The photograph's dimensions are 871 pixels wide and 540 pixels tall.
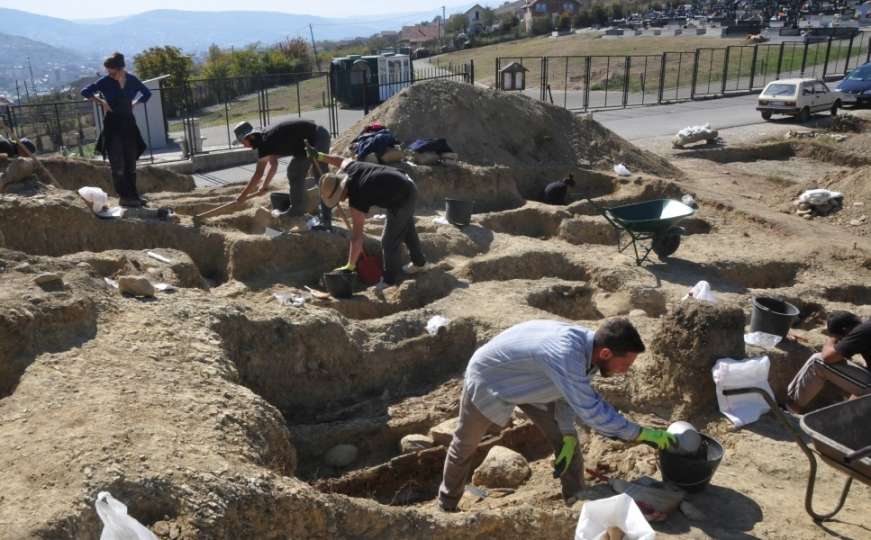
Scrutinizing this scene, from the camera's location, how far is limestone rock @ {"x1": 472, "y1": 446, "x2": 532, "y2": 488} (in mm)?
5867

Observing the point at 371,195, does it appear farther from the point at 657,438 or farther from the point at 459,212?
the point at 657,438

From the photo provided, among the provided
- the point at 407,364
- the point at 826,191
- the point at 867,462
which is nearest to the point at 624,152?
the point at 826,191

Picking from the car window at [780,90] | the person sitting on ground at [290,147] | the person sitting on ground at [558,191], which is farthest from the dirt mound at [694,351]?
the car window at [780,90]

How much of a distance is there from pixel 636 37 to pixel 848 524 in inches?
2400

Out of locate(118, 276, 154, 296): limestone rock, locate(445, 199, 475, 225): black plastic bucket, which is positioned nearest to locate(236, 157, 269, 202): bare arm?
locate(445, 199, 475, 225): black plastic bucket

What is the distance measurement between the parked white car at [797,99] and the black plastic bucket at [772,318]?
18.0 m

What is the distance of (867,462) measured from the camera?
4.17m

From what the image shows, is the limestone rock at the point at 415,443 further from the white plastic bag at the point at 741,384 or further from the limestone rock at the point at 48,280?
the limestone rock at the point at 48,280

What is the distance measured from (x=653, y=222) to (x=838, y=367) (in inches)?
150

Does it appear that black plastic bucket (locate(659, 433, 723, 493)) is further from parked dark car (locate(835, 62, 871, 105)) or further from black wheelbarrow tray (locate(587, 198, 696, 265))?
parked dark car (locate(835, 62, 871, 105))

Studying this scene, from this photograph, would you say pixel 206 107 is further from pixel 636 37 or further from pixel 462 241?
pixel 636 37

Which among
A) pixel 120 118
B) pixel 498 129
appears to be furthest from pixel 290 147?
pixel 498 129

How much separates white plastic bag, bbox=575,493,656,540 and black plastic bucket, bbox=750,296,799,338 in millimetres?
3935

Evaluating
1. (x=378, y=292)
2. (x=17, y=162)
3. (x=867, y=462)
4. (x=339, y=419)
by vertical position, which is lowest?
(x=339, y=419)
